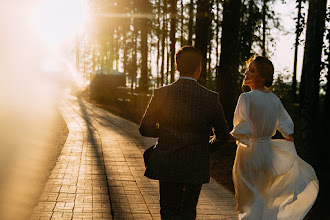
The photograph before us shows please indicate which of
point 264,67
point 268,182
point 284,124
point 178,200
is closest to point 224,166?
point 268,182

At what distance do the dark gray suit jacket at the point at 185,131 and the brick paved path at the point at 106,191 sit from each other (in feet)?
8.01

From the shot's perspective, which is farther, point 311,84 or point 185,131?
point 311,84

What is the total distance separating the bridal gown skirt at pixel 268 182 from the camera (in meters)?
4.52

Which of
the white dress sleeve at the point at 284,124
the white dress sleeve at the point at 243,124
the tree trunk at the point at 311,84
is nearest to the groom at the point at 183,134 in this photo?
the white dress sleeve at the point at 243,124

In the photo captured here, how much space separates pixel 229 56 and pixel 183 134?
8.72m

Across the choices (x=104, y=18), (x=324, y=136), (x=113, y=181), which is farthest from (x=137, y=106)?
(x=113, y=181)

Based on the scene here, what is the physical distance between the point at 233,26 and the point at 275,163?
7.87 metres

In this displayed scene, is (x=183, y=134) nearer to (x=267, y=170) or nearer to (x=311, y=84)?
(x=267, y=170)

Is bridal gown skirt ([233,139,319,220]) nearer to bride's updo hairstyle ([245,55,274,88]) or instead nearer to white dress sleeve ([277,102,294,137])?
white dress sleeve ([277,102,294,137])

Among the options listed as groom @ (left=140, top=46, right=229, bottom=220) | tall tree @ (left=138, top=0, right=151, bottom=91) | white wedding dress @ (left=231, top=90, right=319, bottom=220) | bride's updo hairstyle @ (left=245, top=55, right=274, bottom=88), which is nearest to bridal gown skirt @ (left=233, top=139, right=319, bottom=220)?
white wedding dress @ (left=231, top=90, right=319, bottom=220)

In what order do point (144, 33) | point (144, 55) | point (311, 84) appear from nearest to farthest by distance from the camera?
point (311, 84) < point (144, 33) < point (144, 55)

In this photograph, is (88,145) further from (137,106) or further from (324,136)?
(137,106)

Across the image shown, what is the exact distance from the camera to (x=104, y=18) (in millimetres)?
34250

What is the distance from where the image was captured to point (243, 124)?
4.22 m
